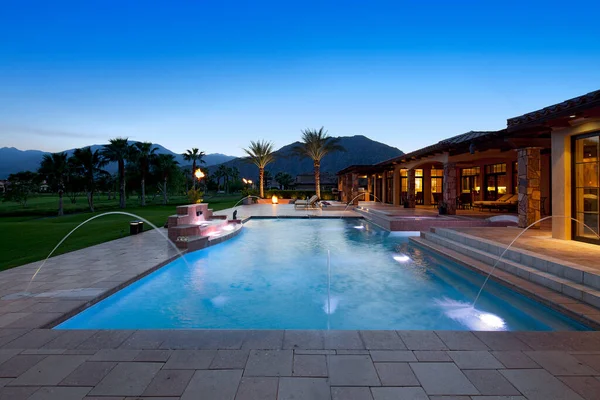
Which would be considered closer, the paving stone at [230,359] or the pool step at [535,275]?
the paving stone at [230,359]

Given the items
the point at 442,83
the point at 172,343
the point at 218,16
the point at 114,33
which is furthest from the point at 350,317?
the point at 442,83

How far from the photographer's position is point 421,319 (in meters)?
4.87

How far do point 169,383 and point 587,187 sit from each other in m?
9.58

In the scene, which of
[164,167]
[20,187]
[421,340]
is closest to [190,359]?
[421,340]

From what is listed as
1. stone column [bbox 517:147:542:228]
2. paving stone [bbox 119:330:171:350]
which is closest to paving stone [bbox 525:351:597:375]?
paving stone [bbox 119:330:171:350]

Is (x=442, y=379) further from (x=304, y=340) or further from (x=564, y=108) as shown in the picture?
(x=564, y=108)

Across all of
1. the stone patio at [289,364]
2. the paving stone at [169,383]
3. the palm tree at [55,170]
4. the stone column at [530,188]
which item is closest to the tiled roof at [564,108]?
the stone column at [530,188]

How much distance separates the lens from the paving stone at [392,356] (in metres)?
2.90

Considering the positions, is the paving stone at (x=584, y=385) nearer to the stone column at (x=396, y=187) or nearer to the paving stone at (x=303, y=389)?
the paving stone at (x=303, y=389)

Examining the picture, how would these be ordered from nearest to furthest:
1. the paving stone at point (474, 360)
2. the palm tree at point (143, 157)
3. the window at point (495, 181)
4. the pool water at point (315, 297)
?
the paving stone at point (474, 360), the pool water at point (315, 297), the window at point (495, 181), the palm tree at point (143, 157)

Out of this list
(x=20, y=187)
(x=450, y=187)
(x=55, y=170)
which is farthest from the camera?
(x=20, y=187)

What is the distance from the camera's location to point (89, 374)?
2.67 metres

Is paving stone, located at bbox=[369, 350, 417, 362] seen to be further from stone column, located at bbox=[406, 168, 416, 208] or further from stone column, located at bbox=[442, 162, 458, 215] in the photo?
stone column, located at bbox=[406, 168, 416, 208]

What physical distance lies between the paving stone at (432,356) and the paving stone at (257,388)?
1387 millimetres
